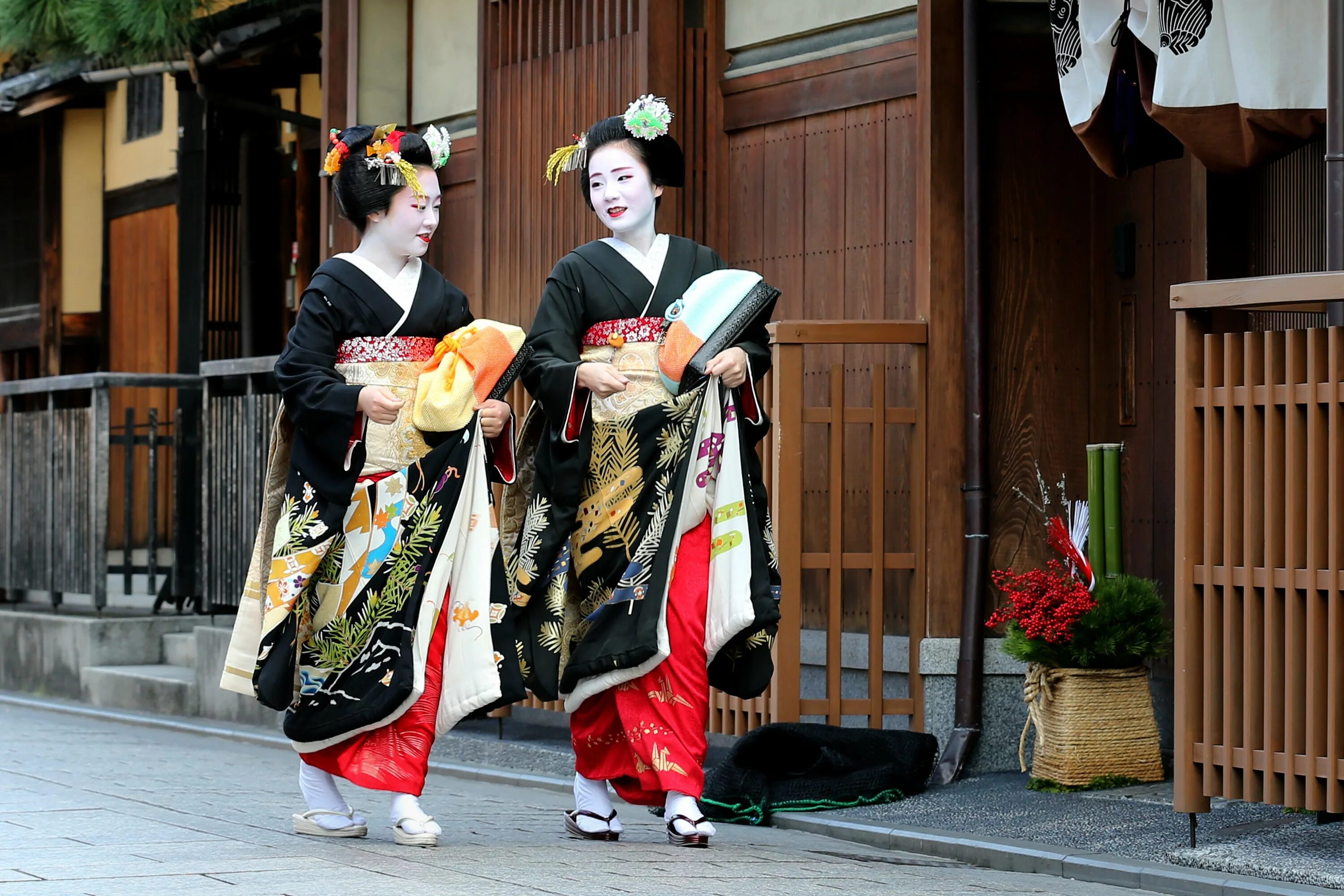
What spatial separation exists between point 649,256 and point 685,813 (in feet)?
5.96

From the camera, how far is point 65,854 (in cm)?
509

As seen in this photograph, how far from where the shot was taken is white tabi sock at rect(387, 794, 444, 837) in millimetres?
5438

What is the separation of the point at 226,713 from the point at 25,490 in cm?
343

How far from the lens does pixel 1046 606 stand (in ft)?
22.1

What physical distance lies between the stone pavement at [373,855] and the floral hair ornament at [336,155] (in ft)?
7.04

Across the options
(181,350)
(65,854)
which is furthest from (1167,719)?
(181,350)

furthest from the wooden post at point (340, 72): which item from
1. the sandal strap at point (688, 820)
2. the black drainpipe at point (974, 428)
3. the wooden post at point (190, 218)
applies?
the sandal strap at point (688, 820)

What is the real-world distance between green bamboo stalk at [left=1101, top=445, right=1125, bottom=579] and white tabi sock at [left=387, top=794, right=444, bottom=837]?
3.08m

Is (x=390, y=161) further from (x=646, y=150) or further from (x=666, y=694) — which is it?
(x=666, y=694)

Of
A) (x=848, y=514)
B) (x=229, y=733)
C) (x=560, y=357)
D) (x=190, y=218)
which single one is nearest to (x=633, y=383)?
(x=560, y=357)

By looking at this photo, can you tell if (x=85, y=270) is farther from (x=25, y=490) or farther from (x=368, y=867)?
(x=368, y=867)

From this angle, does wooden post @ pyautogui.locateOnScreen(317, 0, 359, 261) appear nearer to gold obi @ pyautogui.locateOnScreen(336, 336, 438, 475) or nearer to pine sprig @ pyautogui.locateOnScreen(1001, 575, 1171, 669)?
gold obi @ pyautogui.locateOnScreen(336, 336, 438, 475)

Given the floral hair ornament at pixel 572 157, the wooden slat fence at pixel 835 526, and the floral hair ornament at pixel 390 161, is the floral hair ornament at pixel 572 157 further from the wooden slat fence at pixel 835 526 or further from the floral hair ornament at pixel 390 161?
the wooden slat fence at pixel 835 526

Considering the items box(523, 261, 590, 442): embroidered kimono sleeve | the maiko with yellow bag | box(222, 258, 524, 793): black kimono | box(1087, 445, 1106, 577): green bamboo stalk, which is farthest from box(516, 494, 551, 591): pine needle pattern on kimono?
box(1087, 445, 1106, 577): green bamboo stalk
